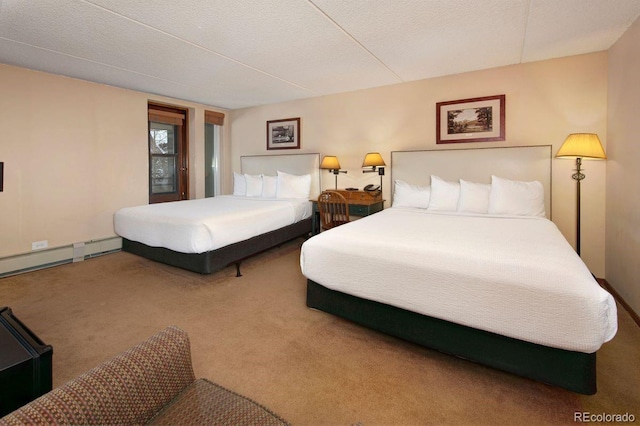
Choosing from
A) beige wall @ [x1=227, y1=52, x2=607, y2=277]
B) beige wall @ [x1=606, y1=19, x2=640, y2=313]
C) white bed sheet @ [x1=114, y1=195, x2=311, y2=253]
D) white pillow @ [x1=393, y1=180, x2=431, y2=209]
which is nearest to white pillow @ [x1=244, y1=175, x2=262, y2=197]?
white bed sheet @ [x1=114, y1=195, x2=311, y2=253]

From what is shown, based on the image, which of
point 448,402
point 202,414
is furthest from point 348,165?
point 202,414

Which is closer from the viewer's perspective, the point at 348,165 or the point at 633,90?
the point at 633,90

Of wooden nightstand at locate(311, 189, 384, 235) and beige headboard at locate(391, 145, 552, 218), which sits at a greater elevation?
beige headboard at locate(391, 145, 552, 218)

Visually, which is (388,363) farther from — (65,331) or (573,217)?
(573,217)

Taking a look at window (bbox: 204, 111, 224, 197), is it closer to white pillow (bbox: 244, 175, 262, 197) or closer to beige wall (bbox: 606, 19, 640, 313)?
white pillow (bbox: 244, 175, 262, 197)

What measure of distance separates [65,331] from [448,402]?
8.73 feet

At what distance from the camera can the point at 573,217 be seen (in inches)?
137

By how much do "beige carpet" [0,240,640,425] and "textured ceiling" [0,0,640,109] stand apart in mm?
2387

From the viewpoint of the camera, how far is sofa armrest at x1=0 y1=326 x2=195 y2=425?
806 mm

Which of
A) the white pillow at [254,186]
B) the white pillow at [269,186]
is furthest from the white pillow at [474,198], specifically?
the white pillow at [254,186]

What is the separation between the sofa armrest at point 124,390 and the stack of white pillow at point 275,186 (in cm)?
389

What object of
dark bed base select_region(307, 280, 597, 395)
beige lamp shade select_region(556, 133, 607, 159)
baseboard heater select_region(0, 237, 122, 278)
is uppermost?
beige lamp shade select_region(556, 133, 607, 159)

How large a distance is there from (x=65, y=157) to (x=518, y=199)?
17.8 ft

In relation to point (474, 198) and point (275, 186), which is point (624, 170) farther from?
point (275, 186)
